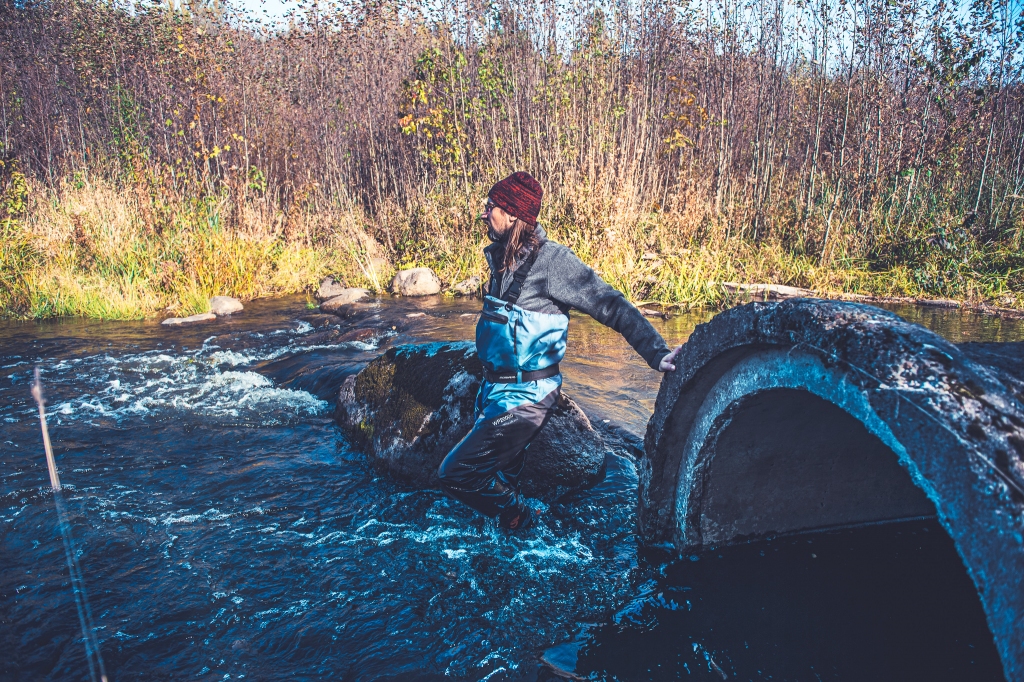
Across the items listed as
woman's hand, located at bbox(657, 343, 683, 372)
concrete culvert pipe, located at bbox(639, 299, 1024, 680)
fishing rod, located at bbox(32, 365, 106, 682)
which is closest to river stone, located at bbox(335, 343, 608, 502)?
concrete culvert pipe, located at bbox(639, 299, 1024, 680)

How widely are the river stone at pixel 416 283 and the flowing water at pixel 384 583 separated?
5.93 m

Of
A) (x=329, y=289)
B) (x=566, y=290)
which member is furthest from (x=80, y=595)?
(x=329, y=289)

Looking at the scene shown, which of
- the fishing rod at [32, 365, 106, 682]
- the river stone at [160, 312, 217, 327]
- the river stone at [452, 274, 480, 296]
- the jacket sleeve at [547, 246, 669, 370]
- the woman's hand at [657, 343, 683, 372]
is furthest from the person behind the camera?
the river stone at [452, 274, 480, 296]

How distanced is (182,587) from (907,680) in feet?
11.2

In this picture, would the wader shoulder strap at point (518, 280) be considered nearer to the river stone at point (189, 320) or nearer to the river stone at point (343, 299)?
the river stone at point (343, 299)

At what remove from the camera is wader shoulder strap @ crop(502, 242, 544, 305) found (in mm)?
3500

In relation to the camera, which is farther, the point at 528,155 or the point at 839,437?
the point at 528,155

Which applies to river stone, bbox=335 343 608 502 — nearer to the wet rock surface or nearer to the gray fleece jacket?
the gray fleece jacket

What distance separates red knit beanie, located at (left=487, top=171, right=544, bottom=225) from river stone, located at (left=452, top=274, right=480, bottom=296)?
25.4 ft

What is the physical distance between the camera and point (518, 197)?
11.7ft

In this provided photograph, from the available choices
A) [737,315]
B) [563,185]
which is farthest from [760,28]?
[737,315]

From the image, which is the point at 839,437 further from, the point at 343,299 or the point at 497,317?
the point at 343,299

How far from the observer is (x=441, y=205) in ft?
40.0

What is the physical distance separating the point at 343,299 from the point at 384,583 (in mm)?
8011
